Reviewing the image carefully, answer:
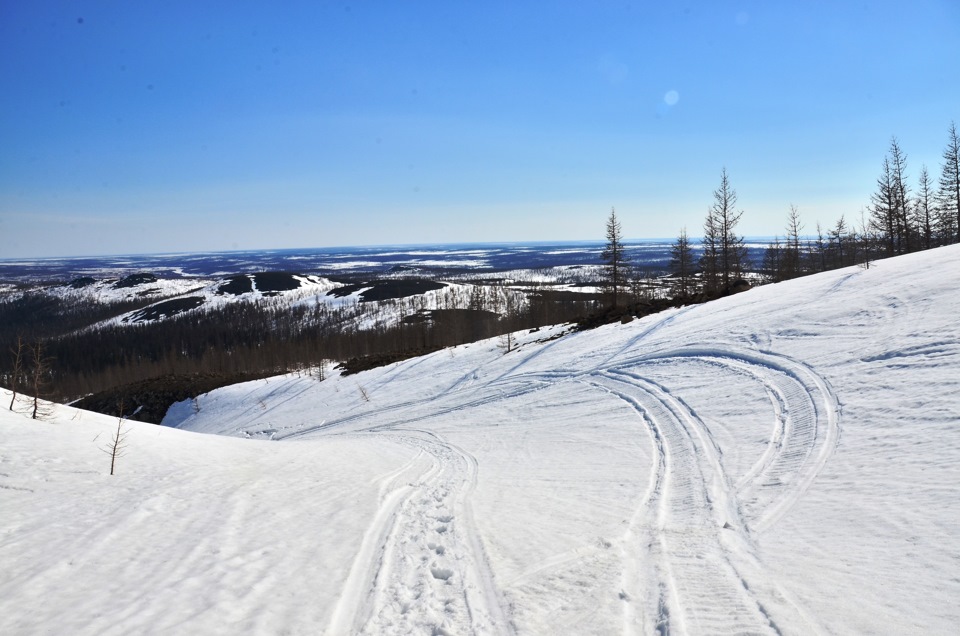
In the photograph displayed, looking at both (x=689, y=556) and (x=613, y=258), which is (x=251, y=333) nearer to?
(x=613, y=258)

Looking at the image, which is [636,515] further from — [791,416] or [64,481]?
[64,481]

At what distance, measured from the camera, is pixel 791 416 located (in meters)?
9.49

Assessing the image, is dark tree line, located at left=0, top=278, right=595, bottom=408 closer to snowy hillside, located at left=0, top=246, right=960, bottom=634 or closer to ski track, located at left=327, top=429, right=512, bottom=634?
snowy hillside, located at left=0, top=246, right=960, bottom=634

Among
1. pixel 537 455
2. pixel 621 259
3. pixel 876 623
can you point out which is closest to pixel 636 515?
pixel 876 623

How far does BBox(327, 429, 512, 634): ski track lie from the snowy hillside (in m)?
0.03

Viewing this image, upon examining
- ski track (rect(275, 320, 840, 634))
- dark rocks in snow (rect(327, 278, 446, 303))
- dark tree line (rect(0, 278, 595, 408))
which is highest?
dark rocks in snow (rect(327, 278, 446, 303))

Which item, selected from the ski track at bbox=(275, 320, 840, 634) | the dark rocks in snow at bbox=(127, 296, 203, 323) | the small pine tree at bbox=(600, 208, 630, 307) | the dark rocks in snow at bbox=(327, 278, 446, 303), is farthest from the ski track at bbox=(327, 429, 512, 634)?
the dark rocks in snow at bbox=(127, 296, 203, 323)

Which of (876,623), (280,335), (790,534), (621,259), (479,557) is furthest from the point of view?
(280,335)

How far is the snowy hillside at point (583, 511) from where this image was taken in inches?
195

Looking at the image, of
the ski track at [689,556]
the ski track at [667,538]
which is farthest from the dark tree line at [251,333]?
the ski track at [689,556]

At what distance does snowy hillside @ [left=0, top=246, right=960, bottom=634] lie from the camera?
4.95 metres

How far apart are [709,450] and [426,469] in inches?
256

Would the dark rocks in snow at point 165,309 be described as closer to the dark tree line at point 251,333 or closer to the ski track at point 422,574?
the dark tree line at point 251,333

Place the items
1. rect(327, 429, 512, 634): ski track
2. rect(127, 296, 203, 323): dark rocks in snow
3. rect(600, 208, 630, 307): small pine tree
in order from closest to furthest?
rect(327, 429, 512, 634): ski track → rect(600, 208, 630, 307): small pine tree → rect(127, 296, 203, 323): dark rocks in snow
